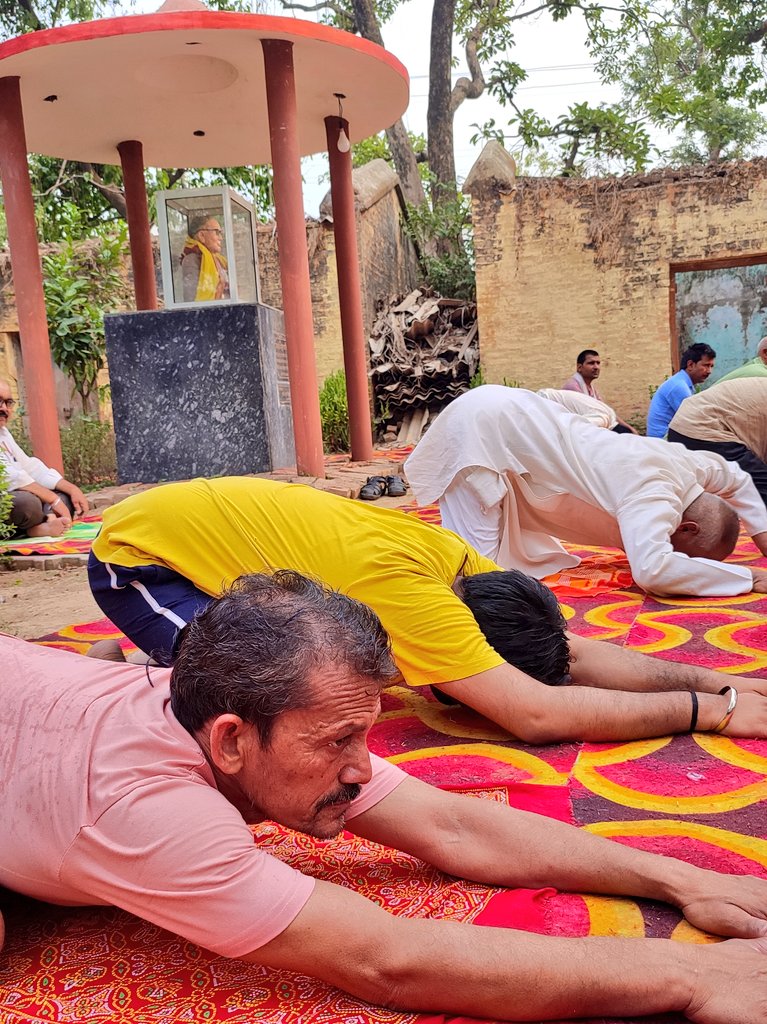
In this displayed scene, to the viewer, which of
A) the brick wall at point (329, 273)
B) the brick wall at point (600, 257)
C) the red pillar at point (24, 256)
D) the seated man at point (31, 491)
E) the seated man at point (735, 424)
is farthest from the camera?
the brick wall at point (329, 273)

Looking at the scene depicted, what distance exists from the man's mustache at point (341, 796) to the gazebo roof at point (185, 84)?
5.98 metres

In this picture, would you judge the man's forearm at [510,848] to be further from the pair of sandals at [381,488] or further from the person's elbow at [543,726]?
the pair of sandals at [381,488]

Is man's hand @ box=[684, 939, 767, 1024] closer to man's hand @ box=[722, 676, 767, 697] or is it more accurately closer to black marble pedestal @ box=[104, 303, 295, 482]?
man's hand @ box=[722, 676, 767, 697]

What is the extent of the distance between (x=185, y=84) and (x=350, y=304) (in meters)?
2.30

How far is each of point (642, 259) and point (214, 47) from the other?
19.5ft

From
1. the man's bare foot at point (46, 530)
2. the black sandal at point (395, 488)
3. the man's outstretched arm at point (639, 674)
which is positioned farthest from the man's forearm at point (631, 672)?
the black sandal at point (395, 488)

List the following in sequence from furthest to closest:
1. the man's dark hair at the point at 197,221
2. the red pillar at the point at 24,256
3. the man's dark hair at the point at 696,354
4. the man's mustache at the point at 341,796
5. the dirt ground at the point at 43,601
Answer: the man's dark hair at the point at 696,354
the man's dark hair at the point at 197,221
the red pillar at the point at 24,256
the dirt ground at the point at 43,601
the man's mustache at the point at 341,796

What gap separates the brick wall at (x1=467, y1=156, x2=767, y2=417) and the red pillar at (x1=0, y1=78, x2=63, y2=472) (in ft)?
18.1

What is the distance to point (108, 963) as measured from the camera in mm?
1525

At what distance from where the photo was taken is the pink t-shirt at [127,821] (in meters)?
1.21

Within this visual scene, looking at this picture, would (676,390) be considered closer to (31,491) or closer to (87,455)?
(31,491)

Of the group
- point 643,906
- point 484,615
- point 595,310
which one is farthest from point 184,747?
point 595,310

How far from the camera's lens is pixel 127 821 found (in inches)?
49.1

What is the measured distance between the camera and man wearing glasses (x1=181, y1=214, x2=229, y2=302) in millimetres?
7180
